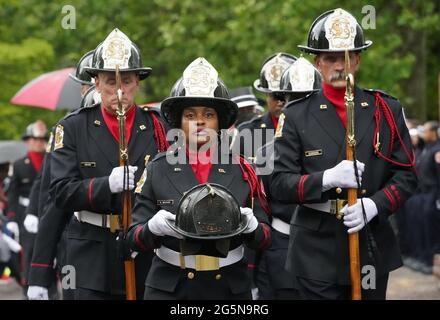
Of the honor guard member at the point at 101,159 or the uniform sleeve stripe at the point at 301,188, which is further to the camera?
the honor guard member at the point at 101,159

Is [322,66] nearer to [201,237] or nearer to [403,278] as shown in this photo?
[201,237]

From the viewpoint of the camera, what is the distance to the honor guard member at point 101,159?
25.5 ft

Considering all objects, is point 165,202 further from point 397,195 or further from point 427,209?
point 427,209

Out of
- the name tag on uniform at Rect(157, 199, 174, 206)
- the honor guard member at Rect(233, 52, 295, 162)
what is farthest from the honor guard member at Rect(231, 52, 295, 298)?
the name tag on uniform at Rect(157, 199, 174, 206)

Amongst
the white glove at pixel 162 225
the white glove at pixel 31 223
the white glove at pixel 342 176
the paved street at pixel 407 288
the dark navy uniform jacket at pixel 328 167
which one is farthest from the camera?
the paved street at pixel 407 288

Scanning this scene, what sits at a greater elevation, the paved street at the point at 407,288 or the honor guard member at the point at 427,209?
the honor guard member at the point at 427,209

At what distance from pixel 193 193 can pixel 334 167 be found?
1117mm

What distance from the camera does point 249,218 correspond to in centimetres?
642

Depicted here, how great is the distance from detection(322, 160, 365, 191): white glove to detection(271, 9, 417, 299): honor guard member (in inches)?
1.7

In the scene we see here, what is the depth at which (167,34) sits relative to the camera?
22.1 meters

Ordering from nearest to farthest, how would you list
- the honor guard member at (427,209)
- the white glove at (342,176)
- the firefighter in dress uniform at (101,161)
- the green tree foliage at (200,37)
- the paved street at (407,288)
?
the white glove at (342,176), the firefighter in dress uniform at (101,161), the paved street at (407,288), the honor guard member at (427,209), the green tree foliage at (200,37)

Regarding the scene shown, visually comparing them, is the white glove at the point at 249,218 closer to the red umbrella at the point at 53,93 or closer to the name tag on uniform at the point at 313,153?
the name tag on uniform at the point at 313,153

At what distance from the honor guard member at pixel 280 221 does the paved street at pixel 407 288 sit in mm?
5438

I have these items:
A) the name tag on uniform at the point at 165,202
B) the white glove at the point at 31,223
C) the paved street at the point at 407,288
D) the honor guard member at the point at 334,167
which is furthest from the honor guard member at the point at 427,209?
the name tag on uniform at the point at 165,202
